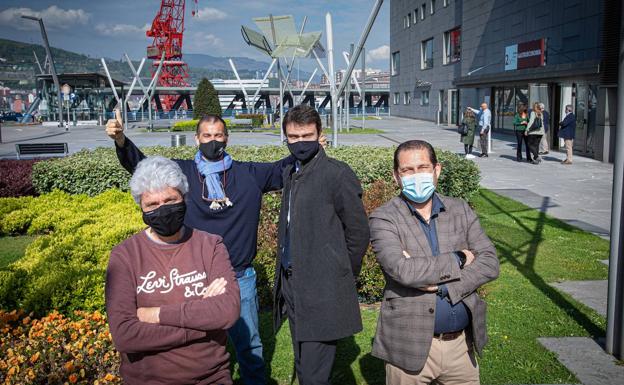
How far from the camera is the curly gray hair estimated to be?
8.57 feet

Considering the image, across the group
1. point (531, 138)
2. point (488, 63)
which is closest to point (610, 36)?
point (531, 138)

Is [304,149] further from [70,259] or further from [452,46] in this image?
[452,46]

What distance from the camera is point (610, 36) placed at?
58.8ft

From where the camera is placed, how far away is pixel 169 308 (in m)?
2.43

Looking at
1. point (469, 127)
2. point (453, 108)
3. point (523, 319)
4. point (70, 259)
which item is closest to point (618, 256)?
point (523, 319)

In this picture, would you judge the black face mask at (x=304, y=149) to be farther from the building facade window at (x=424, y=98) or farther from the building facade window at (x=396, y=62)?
the building facade window at (x=396, y=62)

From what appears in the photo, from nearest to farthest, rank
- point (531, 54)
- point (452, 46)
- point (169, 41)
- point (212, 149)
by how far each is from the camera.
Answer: point (212, 149), point (531, 54), point (452, 46), point (169, 41)

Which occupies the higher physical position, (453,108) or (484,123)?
(453,108)

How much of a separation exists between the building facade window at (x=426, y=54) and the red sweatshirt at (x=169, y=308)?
160ft

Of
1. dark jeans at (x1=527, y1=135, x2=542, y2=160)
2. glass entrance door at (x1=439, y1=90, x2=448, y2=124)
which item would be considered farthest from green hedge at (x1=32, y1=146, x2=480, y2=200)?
glass entrance door at (x1=439, y1=90, x2=448, y2=124)

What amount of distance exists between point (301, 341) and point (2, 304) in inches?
104

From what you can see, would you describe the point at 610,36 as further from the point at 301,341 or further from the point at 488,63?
the point at 301,341

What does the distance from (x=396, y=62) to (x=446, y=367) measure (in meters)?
61.3

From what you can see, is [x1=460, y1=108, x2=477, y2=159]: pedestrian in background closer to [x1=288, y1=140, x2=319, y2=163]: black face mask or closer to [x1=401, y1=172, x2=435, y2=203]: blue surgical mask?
[x1=288, y1=140, x2=319, y2=163]: black face mask
